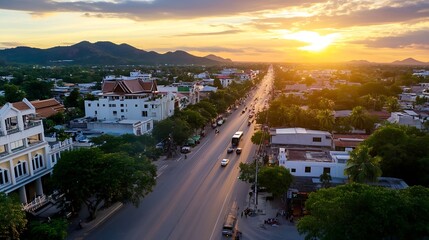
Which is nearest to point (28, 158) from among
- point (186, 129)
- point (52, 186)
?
point (52, 186)

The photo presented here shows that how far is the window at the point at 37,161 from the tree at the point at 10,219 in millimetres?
11169

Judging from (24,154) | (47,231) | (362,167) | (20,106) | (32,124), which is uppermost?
(20,106)

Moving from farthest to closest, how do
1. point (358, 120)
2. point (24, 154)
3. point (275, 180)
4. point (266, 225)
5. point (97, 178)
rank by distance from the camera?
point (358, 120)
point (275, 180)
point (24, 154)
point (266, 225)
point (97, 178)

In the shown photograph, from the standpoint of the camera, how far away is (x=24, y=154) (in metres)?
34.0

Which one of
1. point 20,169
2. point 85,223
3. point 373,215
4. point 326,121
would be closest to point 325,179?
point 373,215

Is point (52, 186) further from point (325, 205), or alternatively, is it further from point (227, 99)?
point (227, 99)

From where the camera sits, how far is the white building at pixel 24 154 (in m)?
32.0

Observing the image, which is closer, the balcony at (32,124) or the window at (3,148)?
the window at (3,148)

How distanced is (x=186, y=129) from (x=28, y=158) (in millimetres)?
26939

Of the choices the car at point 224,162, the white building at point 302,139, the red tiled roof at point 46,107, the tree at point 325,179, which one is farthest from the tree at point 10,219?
the red tiled roof at point 46,107

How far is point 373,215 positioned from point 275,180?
44.5 feet

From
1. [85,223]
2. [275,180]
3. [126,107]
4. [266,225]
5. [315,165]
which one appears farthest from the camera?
[126,107]

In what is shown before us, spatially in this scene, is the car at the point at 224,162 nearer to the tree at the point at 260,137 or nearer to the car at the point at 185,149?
the tree at the point at 260,137

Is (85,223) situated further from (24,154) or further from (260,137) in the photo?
(260,137)
